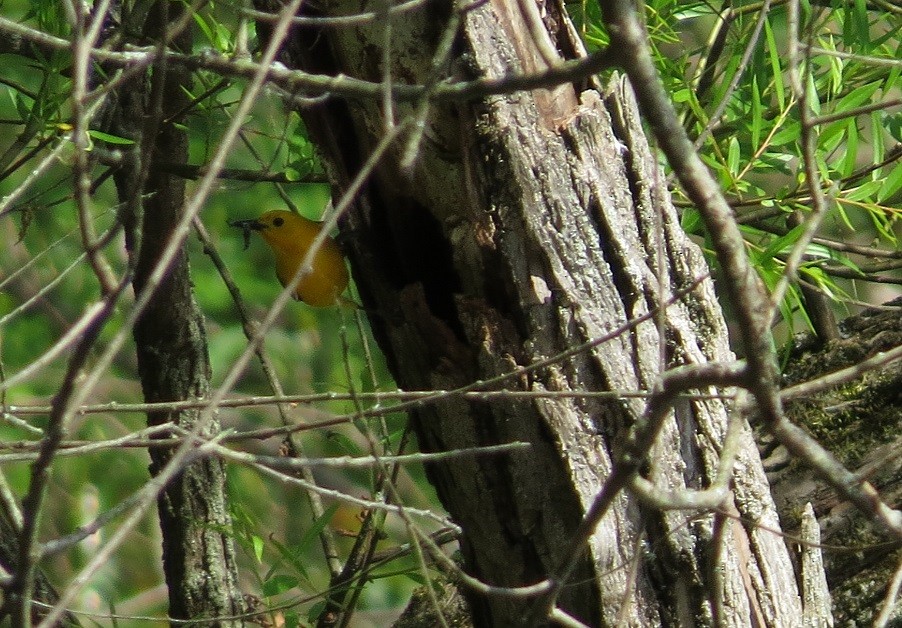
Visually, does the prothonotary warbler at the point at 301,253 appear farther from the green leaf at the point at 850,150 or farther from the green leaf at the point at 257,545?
the green leaf at the point at 850,150

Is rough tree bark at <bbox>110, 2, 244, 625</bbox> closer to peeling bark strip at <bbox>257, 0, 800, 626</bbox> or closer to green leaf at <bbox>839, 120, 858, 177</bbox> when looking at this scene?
peeling bark strip at <bbox>257, 0, 800, 626</bbox>

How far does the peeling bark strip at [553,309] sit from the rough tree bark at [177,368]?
105cm

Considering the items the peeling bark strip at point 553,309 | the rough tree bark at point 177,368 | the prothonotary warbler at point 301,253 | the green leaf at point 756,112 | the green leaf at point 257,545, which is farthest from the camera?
the prothonotary warbler at point 301,253

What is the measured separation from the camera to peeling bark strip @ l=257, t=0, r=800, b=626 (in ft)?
6.88

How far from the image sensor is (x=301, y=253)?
420cm

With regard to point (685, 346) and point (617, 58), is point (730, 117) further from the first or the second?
point (617, 58)

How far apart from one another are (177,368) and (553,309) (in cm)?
159

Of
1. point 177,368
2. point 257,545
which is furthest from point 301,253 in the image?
point 257,545

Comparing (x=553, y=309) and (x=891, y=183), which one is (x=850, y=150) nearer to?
(x=891, y=183)

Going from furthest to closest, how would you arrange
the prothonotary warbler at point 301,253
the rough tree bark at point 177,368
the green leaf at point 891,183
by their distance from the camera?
the prothonotary warbler at point 301,253 → the rough tree bark at point 177,368 → the green leaf at point 891,183

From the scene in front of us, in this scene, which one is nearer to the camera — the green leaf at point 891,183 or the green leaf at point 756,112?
the green leaf at point 756,112

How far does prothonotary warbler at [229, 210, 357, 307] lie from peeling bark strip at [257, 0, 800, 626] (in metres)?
1.44

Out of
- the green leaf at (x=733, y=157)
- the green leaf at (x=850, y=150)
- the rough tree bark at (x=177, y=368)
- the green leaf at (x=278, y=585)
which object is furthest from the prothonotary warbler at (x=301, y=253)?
the green leaf at (x=850, y=150)

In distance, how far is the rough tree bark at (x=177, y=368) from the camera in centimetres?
317
